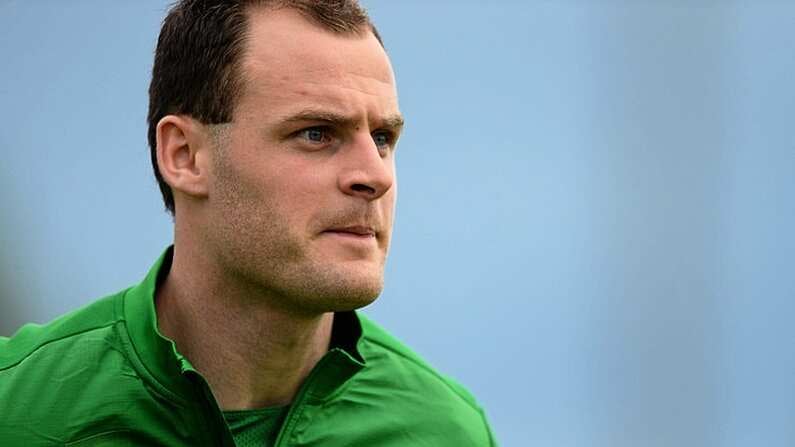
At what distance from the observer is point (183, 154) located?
258cm

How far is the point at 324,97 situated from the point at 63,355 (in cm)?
63

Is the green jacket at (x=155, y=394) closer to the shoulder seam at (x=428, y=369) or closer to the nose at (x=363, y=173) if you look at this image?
the shoulder seam at (x=428, y=369)

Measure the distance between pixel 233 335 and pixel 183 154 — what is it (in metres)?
0.32

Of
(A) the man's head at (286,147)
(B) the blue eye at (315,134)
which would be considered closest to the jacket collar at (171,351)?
(A) the man's head at (286,147)

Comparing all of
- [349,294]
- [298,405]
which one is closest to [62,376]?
[298,405]

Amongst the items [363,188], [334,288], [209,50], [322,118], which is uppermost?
[209,50]

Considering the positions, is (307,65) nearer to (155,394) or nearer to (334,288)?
(334,288)

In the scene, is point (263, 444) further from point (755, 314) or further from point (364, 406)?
point (755, 314)

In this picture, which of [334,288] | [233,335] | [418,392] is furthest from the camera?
[418,392]

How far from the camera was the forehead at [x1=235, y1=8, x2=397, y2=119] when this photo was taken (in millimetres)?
2475

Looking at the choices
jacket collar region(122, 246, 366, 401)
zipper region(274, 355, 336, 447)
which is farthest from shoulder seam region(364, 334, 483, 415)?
zipper region(274, 355, 336, 447)

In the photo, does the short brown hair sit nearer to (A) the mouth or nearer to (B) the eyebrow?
(B) the eyebrow

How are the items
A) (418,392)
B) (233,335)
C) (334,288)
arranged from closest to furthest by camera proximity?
(334,288) → (233,335) → (418,392)

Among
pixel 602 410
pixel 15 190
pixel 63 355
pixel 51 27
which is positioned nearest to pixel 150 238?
pixel 15 190
